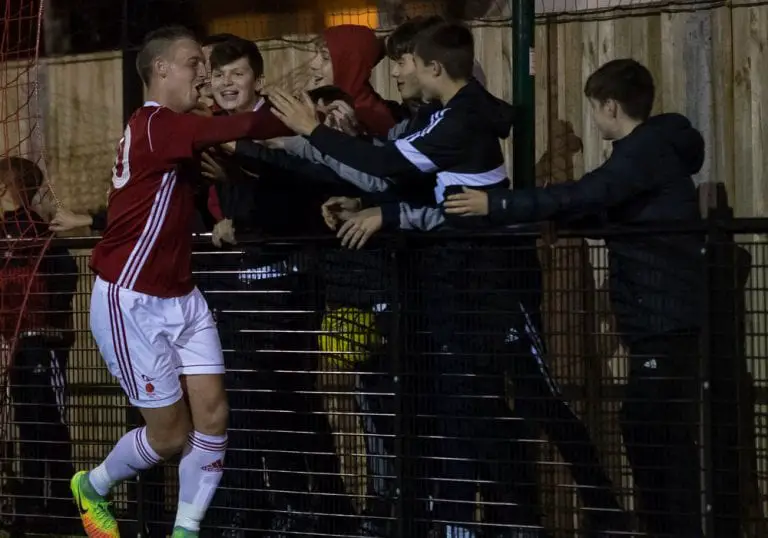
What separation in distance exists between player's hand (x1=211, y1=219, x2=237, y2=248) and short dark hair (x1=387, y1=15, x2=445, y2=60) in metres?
1.17

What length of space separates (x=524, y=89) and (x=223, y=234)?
5.33 ft

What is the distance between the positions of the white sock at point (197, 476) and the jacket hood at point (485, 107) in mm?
1875

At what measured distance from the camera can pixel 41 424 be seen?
6723 millimetres

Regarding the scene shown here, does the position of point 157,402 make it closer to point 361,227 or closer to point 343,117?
point 361,227

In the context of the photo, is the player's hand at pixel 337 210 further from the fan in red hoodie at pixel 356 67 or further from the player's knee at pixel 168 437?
the player's knee at pixel 168 437

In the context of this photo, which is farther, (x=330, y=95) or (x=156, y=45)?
(x=330, y=95)

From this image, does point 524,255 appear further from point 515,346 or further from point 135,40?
point 135,40

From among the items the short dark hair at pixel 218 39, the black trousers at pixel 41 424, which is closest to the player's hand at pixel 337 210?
the short dark hair at pixel 218 39

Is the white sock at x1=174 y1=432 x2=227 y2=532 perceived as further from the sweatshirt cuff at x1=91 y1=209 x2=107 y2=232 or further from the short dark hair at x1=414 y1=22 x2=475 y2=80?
the short dark hair at x1=414 y1=22 x2=475 y2=80

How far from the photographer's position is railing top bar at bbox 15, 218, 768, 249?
534 centimetres

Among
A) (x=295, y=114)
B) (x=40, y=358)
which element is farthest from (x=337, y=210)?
(x=40, y=358)

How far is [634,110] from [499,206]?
83cm

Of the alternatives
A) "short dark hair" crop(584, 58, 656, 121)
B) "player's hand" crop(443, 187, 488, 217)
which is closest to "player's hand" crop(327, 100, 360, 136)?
"player's hand" crop(443, 187, 488, 217)

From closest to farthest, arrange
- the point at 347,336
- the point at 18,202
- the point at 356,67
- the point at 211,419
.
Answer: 1. the point at 211,419
2. the point at 347,336
3. the point at 356,67
4. the point at 18,202
